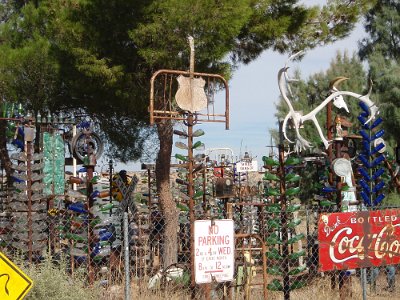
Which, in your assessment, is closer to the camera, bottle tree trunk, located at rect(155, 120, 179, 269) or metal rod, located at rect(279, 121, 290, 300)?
metal rod, located at rect(279, 121, 290, 300)

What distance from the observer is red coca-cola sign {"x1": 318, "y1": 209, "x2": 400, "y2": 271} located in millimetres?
7949

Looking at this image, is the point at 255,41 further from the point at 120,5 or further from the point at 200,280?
the point at 200,280

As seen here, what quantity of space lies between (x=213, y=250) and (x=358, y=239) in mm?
2069

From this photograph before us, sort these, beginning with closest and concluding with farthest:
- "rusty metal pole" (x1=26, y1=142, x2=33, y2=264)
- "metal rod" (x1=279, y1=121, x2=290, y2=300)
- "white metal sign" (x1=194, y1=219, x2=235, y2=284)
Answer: "white metal sign" (x1=194, y1=219, x2=235, y2=284) < "metal rod" (x1=279, y1=121, x2=290, y2=300) < "rusty metal pole" (x1=26, y1=142, x2=33, y2=264)

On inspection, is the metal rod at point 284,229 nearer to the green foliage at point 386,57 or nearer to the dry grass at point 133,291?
the dry grass at point 133,291

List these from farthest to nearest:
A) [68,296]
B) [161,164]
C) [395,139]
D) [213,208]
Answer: [395,139]
[213,208]
[161,164]
[68,296]

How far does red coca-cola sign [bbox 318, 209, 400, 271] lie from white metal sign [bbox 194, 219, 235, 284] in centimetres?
137

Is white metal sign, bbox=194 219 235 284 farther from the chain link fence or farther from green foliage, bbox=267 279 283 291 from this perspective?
green foliage, bbox=267 279 283 291

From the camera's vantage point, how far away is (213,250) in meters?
6.93

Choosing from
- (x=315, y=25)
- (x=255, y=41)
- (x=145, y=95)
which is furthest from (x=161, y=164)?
(x=315, y=25)

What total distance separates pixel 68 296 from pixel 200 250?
1.32 m

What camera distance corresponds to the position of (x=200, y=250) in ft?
22.5

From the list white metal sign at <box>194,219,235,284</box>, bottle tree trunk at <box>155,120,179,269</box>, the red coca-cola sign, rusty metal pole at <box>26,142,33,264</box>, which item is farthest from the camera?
bottle tree trunk at <box>155,120,179,269</box>

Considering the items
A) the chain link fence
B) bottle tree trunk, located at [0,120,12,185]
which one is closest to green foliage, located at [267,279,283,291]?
the chain link fence
